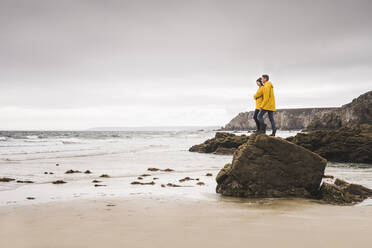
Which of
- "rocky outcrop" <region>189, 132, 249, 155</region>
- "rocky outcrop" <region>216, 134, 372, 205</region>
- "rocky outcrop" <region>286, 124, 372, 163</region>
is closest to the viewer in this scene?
"rocky outcrop" <region>216, 134, 372, 205</region>

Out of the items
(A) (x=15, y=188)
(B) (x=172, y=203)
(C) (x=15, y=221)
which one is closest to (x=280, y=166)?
(B) (x=172, y=203)

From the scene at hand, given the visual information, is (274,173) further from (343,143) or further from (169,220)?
(343,143)

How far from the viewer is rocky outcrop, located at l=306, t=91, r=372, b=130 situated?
49094mm

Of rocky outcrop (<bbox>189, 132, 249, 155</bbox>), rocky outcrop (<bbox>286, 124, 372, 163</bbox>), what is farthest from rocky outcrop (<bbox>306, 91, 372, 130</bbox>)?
rocky outcrop (<bbox>286, 124, 372, 163</bbox>)

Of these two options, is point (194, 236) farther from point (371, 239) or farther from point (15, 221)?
point (15, 221)

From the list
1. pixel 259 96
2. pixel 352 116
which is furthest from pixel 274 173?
pixel 352 116

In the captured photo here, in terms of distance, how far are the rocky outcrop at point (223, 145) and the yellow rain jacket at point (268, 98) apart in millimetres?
13565

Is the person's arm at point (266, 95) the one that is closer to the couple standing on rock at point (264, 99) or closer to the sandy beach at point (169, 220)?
the couple standing on rock at point (264, 99)

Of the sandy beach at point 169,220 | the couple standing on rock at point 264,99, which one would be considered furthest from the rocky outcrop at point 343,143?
the sandy beach at point 169,220

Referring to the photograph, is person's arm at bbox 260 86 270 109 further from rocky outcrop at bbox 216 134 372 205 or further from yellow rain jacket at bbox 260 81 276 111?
rocky outcrop at bbox 216 134 372 205

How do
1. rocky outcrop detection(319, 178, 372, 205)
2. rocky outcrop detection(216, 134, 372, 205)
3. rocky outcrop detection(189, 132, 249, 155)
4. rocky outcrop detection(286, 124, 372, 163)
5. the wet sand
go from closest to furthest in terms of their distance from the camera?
1. the wet sand
2. rocky outcrop detection(319, 178, 372, 205)
3. rocky outcrop detection(216, 134, 372, 205)
4. rocky outcrop detection(286, 124, 372, 163)
5. rocky outcrop detection(189, 132, 249, 155)

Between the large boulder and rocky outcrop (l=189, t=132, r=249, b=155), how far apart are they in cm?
1486

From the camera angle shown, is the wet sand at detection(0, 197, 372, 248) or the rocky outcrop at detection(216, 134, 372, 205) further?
the rocky outcrop at detection(216, 134, 372, 205)

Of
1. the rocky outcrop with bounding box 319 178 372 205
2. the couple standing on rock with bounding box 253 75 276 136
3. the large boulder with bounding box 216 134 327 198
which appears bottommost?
the rocky outcrop with bounding box 319 178 372 205
